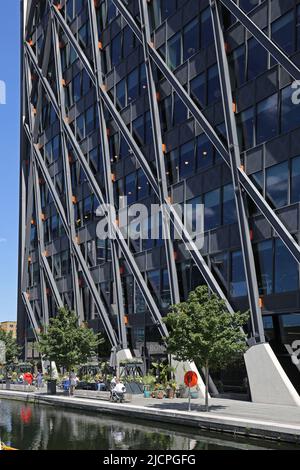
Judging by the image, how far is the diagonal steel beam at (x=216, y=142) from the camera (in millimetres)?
29672

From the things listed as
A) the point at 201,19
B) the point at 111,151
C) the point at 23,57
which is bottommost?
the point at 111,151

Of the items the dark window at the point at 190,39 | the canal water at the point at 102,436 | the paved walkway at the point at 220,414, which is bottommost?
the canal water at the point at 102,436

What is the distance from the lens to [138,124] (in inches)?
1815

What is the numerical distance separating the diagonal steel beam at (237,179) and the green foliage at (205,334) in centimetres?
331

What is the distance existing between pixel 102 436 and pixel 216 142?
19.9 m

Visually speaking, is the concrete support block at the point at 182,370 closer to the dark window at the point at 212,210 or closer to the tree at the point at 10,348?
the dark window at the point at 212,210

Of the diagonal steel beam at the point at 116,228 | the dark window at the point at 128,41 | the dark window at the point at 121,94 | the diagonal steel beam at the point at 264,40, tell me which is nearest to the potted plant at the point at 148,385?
the diagonal steel beam at the point at 116,228


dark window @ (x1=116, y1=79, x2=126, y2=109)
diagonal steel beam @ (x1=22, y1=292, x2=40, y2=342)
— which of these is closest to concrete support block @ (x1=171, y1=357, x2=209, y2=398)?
dark window @ (x1=116, y1=79, x2=126, y2=109)
